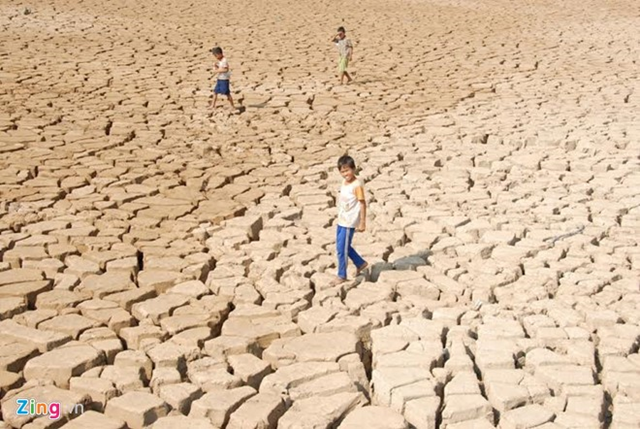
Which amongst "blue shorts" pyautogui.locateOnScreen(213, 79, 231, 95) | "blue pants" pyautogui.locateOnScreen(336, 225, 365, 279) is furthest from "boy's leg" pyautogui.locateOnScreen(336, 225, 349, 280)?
"blue shorts" pyautogui.locateOnScreen(213, 79, 231, 95)

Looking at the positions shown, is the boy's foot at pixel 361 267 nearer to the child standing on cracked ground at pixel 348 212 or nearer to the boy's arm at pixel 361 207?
the child standing on cracked ground at pixel 348 212

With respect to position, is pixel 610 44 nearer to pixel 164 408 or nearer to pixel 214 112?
pixel 214 112

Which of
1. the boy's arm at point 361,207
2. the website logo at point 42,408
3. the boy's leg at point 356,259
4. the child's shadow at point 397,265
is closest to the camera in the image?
the website logo at point 42,408

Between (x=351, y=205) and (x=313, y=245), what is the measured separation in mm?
727

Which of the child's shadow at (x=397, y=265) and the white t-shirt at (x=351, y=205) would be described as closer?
the white t-shirt at (x=351, y=205)

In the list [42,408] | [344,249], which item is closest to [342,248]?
[344,249]

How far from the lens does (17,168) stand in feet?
23.0

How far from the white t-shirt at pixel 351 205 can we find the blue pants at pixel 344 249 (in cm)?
4

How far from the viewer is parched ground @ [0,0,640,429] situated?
3.87m

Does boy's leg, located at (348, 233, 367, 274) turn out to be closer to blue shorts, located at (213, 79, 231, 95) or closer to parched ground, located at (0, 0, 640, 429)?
parched ground, located at (0, 0, 640, 429)

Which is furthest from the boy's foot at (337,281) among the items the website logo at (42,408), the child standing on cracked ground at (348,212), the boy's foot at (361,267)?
the website logo at (42,408)

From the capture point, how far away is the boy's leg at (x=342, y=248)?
493cm

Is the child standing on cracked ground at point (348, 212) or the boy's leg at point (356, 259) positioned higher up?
the child standing on cracked ground at point (348, 212)

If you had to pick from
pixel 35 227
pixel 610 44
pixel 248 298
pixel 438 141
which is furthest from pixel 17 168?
pixel 610 44
